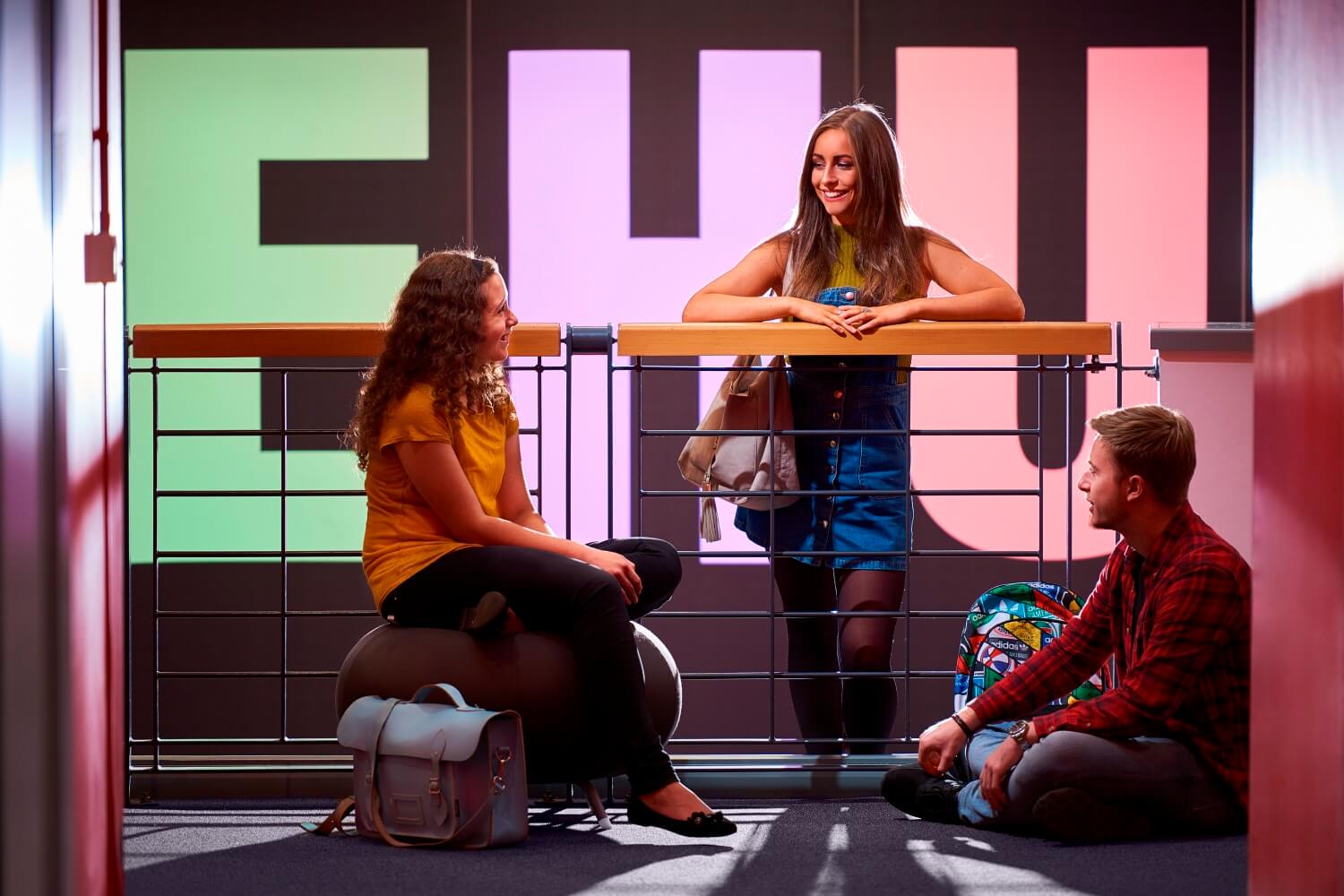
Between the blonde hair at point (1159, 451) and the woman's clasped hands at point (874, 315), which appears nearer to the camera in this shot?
the blonde hair at point (1159, 451)

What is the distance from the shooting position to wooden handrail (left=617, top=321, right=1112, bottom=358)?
9.77 ft

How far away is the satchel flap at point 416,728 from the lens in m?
2.43

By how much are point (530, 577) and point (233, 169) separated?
294 centimetres

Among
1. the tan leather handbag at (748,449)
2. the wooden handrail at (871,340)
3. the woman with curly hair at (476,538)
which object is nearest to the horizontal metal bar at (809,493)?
the tan leather handbag at (748,449)

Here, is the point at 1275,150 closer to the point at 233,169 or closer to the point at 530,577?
the point at 530,577

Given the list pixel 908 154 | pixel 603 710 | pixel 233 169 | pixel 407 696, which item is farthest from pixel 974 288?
pixel 233 169

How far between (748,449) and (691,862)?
1011 mm

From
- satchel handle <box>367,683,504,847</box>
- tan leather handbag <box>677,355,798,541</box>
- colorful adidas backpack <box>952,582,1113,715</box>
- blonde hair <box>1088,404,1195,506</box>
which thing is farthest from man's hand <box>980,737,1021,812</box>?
satchel handle <box>367,683,504,847</box>

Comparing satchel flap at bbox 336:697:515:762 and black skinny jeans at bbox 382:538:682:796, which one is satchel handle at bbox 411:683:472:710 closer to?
satchel flap at bbox 336:697:515:762

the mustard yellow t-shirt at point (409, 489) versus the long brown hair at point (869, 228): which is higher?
the long brown hair at point (869, 228)

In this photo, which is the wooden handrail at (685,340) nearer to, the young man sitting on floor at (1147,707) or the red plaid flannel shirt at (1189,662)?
the young man sitting on floor at (1147,707)

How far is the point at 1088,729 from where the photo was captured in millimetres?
2537

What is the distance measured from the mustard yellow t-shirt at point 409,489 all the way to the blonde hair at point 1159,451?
3.92 ft

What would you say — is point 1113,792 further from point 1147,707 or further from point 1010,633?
point 1010,633
